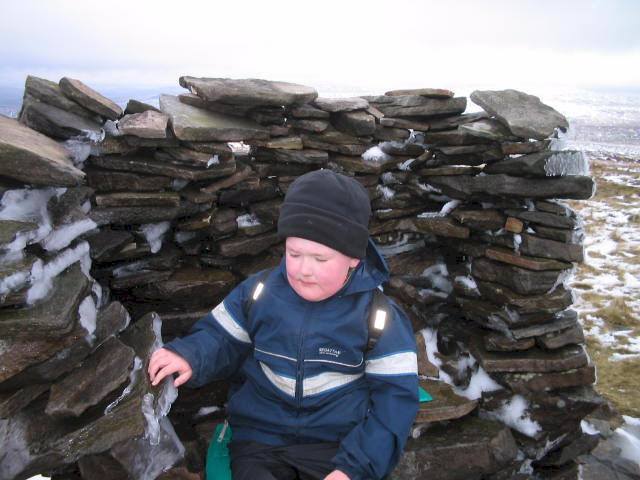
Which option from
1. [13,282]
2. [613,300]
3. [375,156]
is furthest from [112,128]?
[613,300]

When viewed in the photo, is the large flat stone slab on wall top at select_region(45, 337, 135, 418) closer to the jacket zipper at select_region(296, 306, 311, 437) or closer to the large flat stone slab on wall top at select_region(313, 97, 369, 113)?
the jacket zipper at select_region(296, 306, 311, 437)

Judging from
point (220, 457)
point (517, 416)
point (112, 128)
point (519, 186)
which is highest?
point (112, 128)

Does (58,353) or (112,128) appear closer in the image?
(58,353)

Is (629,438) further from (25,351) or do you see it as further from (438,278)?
(25,351)

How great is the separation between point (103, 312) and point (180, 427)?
169 cm

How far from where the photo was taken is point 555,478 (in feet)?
16.4

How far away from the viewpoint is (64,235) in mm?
2990

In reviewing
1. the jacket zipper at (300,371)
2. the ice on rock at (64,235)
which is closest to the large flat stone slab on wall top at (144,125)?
the ice on rock at (64,235)

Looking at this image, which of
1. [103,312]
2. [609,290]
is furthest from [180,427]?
[609,290]

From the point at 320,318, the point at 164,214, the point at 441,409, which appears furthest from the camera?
the point at 441,409

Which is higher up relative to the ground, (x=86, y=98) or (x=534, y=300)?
(x=86, y=98)

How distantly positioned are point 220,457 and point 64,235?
1.93 meters

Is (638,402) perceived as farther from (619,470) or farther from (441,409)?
(441,409)

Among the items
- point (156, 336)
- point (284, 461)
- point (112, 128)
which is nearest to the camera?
point (284, 461)
